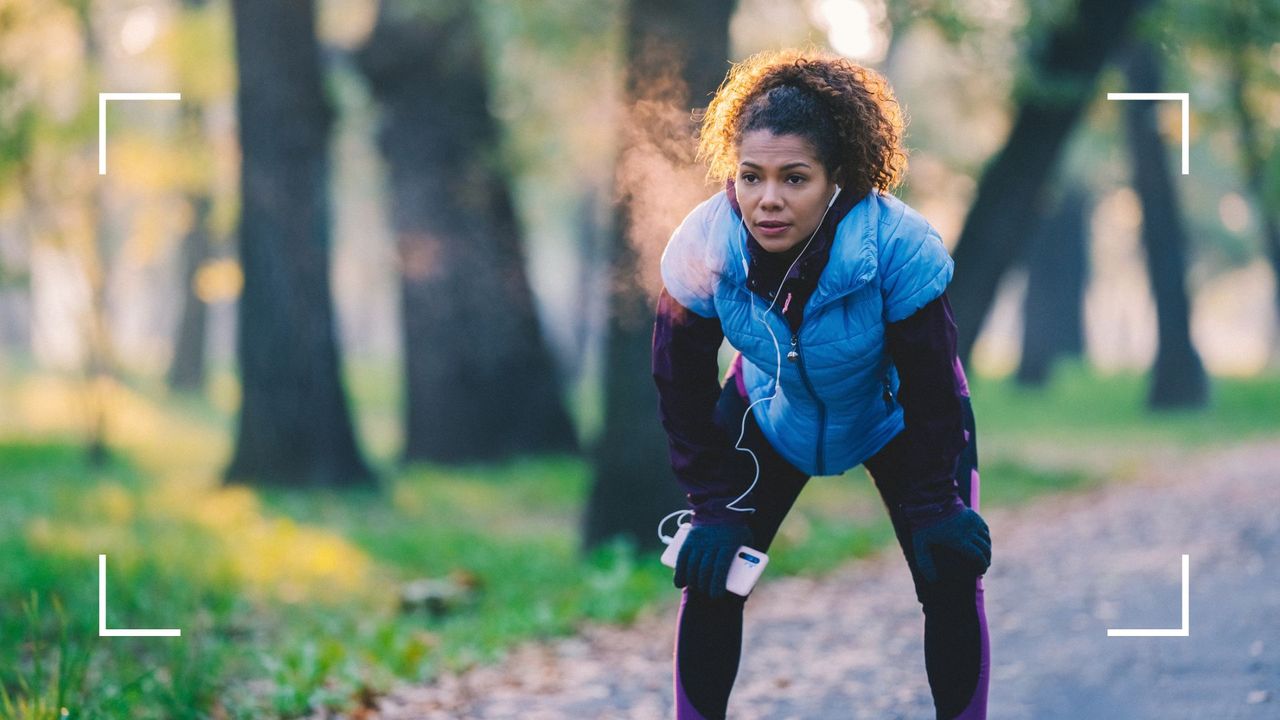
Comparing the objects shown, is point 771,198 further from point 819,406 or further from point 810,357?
point 819,406

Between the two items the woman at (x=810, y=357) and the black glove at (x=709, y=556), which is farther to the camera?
the black glove at (x=709, y=556)

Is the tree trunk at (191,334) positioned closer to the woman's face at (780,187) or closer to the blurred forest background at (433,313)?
the blurred forest background at (433,313)

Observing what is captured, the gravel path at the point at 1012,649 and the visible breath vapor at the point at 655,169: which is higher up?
the visible breath vapor at the point at 655,169

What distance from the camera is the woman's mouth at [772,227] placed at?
302 centimetres

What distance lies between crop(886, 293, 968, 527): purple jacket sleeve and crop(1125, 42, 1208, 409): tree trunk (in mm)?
17323

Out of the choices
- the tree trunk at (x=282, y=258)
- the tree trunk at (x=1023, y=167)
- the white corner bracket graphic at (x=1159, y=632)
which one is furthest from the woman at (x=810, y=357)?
the tree trunk at (x=282, y=258)

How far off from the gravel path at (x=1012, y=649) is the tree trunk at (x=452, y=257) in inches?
217

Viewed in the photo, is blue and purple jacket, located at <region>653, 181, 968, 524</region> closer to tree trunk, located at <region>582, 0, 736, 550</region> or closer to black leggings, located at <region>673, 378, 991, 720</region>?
black leggings, located at <region>673, 378, 991, 720</region>

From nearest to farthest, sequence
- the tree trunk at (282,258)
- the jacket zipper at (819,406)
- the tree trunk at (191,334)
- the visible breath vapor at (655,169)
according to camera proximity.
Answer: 1. the jacket zipper at (819,406)
2. the visible breath vapor at (655,169)
3. the tree trunk at (282,258)
4. the tree trunk at (191,334)

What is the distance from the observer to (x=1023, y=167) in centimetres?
1116

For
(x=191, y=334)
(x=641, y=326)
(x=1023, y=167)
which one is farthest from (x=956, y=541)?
(x=191, y=334)

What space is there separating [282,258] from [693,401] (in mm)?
8399

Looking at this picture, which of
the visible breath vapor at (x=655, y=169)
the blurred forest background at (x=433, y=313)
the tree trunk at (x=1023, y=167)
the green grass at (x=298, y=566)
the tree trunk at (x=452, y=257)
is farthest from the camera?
the tree trunk at (x=452, y=257)

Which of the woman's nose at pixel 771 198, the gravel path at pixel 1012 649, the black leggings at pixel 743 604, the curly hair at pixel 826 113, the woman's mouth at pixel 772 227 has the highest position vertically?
the curly hair at pixel 826 113
